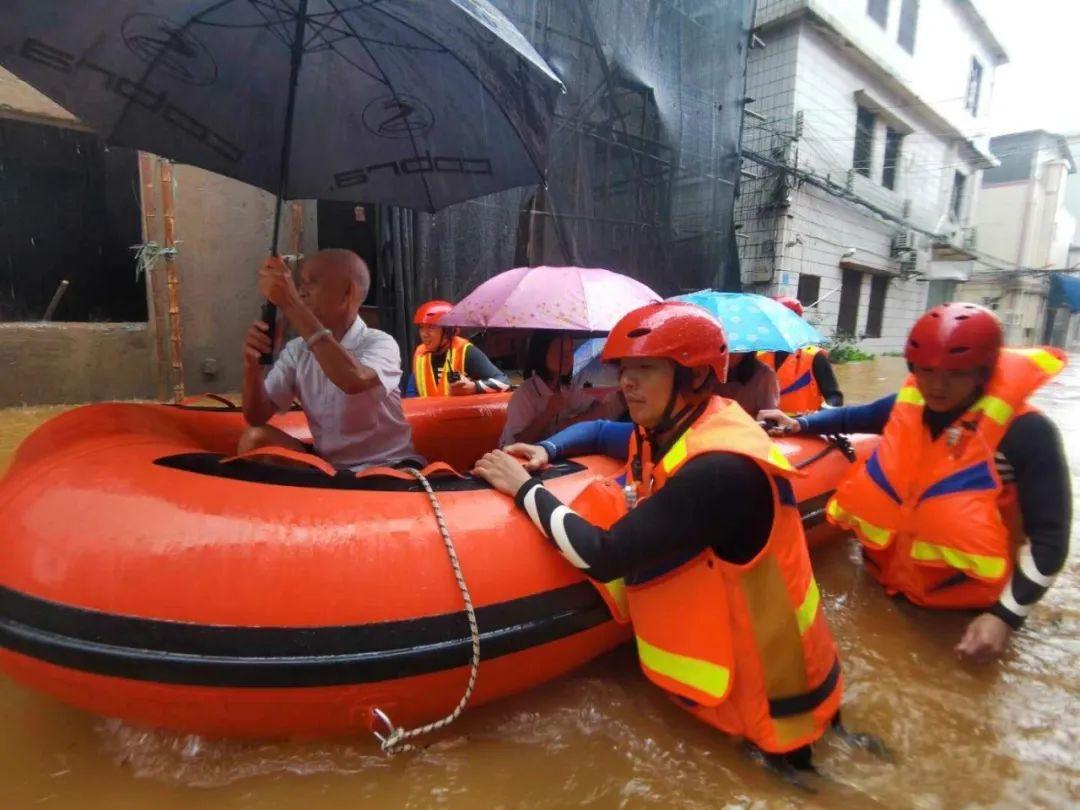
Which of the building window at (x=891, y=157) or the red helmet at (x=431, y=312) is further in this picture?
the building window at (x=891, y=157)

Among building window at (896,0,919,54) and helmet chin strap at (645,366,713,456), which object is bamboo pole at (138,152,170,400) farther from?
building window at (896,0,919,54)

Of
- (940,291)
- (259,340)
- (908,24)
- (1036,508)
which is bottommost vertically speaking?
(1036,508)

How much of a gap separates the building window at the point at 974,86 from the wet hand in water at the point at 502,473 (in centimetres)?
2282

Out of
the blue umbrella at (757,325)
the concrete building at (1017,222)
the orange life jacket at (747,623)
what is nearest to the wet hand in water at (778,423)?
the blue umbrella at (757,325)

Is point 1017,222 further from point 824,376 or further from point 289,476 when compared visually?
point 289,476

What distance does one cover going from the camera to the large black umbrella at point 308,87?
6.56ft

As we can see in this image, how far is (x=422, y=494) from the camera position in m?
1.94

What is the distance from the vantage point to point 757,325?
3268mm

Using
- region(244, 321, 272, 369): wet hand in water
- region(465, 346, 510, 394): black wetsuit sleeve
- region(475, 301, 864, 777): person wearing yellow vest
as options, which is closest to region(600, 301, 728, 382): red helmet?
region(475, 301, 864, 777): person wearing yellow vest

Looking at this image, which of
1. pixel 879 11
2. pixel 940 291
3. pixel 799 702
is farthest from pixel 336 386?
pixel 940 291

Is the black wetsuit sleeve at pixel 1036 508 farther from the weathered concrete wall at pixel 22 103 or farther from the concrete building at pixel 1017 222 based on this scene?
the concrete building at pixel 1017 222

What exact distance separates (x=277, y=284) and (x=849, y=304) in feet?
52.4

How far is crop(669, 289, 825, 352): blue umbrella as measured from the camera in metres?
3.15

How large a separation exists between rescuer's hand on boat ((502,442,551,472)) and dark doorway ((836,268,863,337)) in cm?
1443
